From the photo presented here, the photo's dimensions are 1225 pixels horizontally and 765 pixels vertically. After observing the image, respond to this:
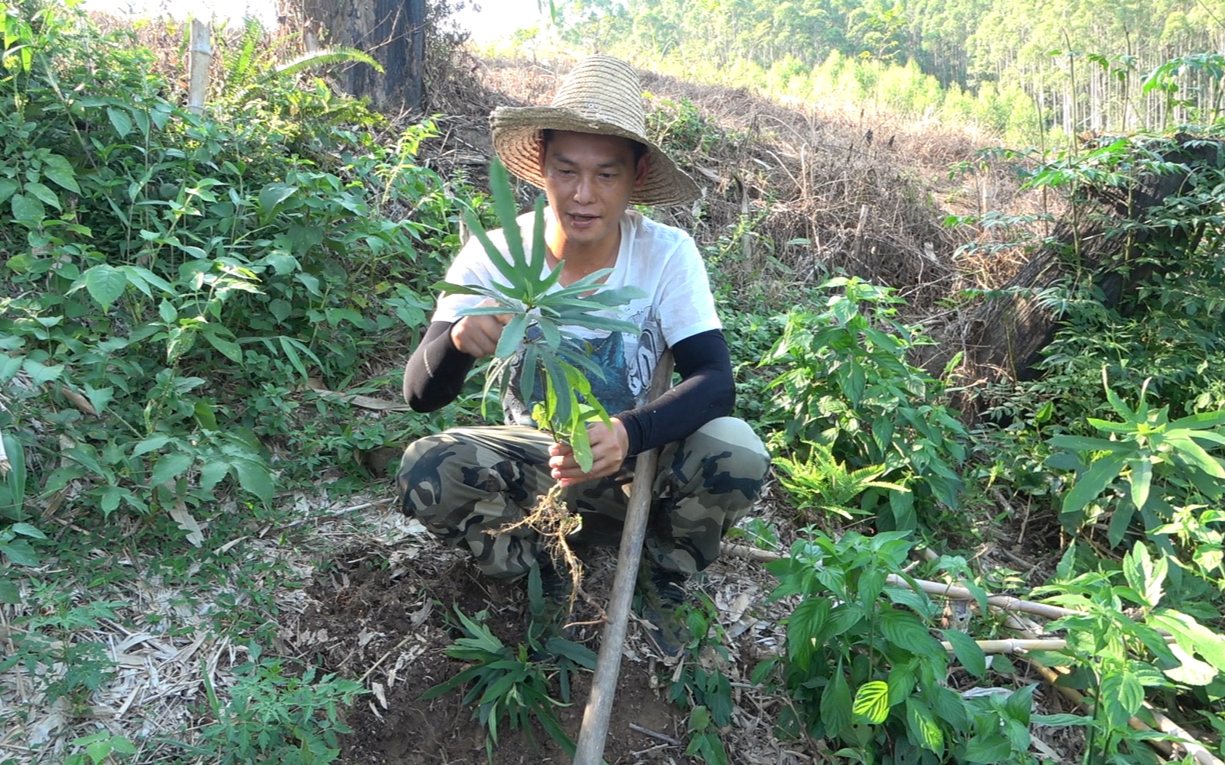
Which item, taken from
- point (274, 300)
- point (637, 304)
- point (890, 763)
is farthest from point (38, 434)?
point (890, 763)

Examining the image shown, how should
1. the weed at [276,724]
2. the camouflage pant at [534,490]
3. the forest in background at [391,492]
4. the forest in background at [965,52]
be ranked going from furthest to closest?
1. the forest in background at [965,52]
2. the camouflage pant at [534,490]
3. the forest in background at [391,492]
4. the weed at [276,724]

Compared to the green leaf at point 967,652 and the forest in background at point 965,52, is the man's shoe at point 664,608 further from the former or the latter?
the forest in background at point 965,52

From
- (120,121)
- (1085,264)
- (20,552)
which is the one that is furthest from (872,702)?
(120,121)

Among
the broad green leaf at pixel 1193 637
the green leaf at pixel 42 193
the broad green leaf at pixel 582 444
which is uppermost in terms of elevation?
the green leaf at pixel 42 193

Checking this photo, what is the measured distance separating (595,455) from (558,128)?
861 mm

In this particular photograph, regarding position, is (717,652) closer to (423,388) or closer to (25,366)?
(423,388)

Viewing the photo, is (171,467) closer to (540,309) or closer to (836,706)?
(540,309)

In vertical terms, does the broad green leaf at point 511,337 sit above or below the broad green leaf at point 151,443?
above

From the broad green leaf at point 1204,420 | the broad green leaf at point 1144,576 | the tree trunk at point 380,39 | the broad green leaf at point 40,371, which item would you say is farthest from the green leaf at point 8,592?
the tree trunk at point 380,39

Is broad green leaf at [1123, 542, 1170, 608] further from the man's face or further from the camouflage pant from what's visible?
the man's face

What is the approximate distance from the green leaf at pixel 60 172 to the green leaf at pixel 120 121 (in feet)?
0.65

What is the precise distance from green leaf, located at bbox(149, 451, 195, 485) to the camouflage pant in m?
0.51

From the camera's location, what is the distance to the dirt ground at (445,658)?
2053 millimetres

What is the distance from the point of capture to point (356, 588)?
2332 mm
